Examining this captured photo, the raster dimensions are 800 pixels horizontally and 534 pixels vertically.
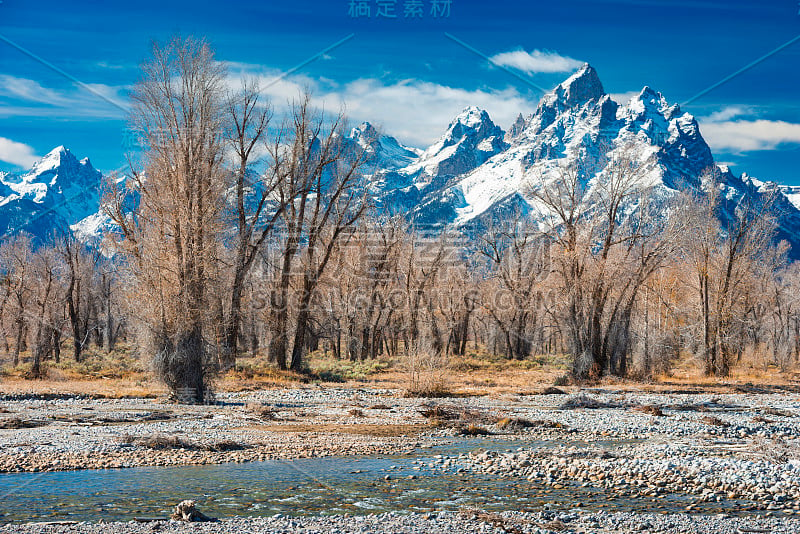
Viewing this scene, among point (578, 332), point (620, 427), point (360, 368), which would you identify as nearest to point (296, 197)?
point (360, 368)

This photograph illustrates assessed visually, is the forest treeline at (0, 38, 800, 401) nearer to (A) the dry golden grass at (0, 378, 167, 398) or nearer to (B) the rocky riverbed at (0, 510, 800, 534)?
(A) the dry golden grass at (0, 378, 167, 398)

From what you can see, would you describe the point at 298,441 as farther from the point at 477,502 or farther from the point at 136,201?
the point at 136,201

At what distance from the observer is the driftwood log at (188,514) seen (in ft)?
25.5

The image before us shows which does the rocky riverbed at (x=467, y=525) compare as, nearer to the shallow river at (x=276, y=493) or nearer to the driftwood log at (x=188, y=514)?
the driftwood log at (x=188, y=514)

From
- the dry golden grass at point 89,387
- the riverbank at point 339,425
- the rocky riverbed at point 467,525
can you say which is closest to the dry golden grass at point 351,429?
the riverbank at point 339,425

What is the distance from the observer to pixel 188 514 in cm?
779

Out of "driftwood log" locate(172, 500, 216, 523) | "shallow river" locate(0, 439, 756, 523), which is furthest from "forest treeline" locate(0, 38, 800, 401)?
"driftwood log" locate(172, 500, 216, 523)

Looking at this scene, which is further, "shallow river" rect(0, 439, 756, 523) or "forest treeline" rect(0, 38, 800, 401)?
"forest treeline" rect(0, 38, 800, 401)

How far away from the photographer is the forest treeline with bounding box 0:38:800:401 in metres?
18.6

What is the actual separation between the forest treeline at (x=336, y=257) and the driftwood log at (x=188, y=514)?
10334 millimetres

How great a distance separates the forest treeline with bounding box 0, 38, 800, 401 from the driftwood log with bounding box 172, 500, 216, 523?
1033 centimetres

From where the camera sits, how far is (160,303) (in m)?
17.7

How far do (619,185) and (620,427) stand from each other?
1541 cm

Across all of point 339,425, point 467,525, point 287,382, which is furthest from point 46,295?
point 467,525
